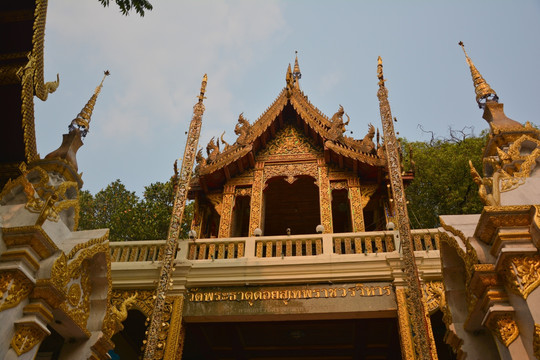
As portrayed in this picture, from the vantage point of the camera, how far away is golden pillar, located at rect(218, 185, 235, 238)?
400 inches

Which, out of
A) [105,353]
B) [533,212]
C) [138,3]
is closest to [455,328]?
[533,212]

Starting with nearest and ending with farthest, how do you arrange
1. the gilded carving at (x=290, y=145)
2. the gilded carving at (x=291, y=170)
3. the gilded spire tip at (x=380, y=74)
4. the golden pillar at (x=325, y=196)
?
the gilded spire tip at (x=380, y=74) → the golden pillar at (x=325, y=196) → the gilded carving at (x=291, y=170) → the gilded carving at (x=290, y=145)

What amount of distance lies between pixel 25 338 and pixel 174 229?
2760 millimetres

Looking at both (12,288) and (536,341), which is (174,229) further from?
(536,341)

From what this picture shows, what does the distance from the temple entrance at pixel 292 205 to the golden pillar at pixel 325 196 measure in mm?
445

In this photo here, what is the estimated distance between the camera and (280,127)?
12102 millimetres

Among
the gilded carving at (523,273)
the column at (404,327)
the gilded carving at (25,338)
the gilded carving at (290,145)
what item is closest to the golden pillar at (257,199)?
the gilded carving at (290,145)

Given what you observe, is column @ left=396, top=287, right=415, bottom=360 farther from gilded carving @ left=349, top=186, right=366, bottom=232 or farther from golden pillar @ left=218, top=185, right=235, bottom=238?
golden pillar @ left=218, top=185, right=235, bottom=238

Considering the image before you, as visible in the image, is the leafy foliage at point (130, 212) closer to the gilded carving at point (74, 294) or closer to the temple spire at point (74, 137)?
the temple spire at point (74, 137)

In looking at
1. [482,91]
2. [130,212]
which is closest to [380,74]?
[482,91]

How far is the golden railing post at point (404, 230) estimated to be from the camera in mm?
5023

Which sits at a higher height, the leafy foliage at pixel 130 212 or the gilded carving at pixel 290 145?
the leafy foliage at pixel 130 212

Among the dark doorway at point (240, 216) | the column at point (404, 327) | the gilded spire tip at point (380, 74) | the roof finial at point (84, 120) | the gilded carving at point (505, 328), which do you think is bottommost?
the gilded carving at point (505, 328)

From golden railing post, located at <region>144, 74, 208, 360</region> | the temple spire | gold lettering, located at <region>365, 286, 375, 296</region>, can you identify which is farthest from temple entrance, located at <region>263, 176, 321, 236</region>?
the temple spire
